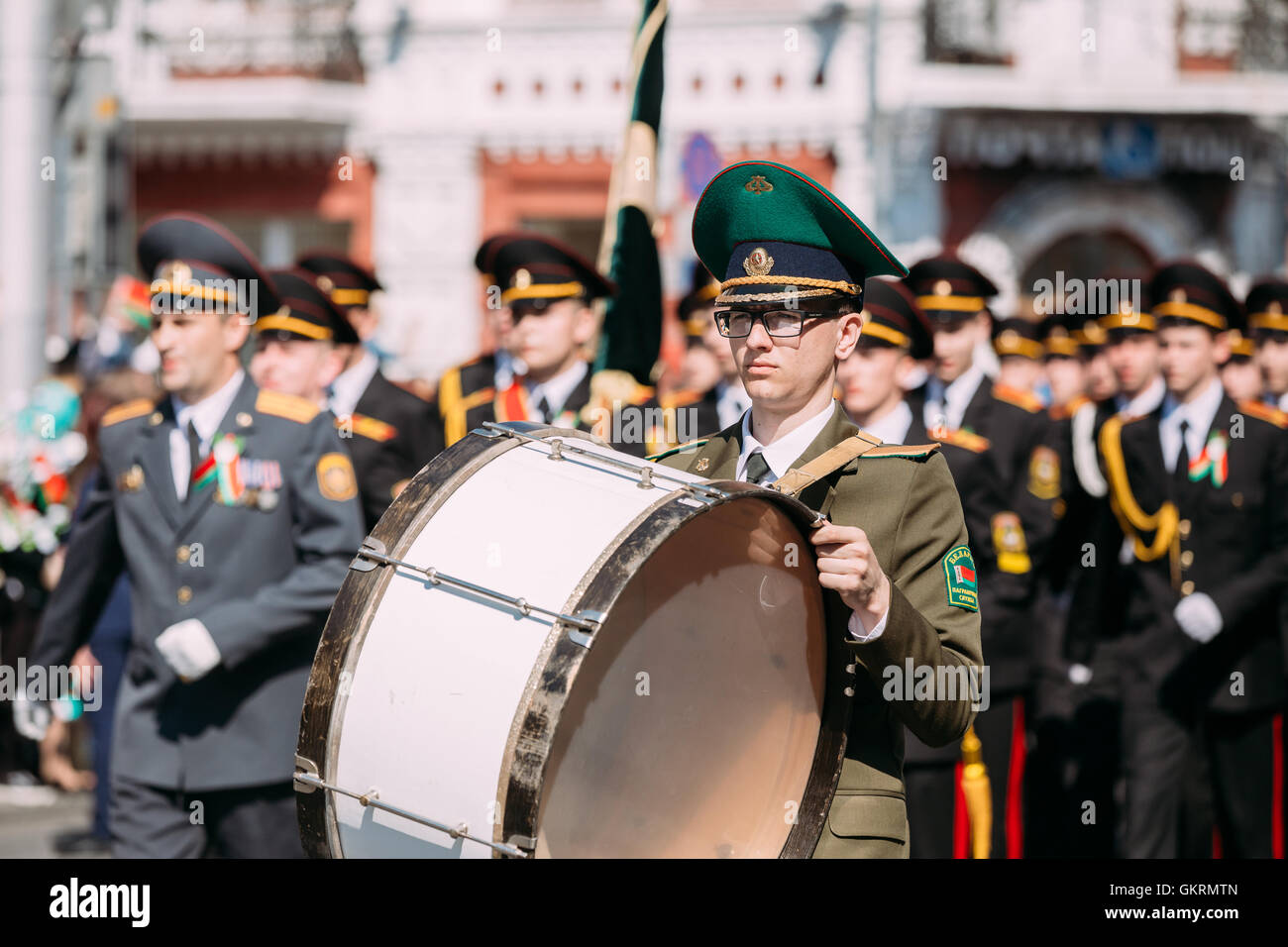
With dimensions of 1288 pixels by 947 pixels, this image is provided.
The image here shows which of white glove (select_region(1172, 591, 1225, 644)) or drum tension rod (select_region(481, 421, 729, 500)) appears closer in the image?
drum tension rod (select_region(481, 421, 729, 500))

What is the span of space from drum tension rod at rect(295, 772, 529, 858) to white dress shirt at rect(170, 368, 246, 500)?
2.12 meters

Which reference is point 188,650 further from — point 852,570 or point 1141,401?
point 1141,401

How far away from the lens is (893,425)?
19.4 ft

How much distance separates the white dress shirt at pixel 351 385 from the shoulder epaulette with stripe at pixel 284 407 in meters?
1.80

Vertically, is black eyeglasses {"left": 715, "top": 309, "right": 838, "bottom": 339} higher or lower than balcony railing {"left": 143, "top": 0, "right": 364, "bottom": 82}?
lower

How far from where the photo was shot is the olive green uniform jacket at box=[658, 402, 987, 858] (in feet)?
10.4

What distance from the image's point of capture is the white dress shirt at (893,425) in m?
5.86

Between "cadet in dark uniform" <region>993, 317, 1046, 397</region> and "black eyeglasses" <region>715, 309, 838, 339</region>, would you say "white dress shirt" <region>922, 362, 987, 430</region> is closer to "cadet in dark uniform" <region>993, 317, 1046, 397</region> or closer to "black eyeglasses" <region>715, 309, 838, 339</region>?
"cadet in dark uniform" <region>993, 317, 1046, 397</region>

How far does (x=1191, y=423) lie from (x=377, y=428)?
3.20 m

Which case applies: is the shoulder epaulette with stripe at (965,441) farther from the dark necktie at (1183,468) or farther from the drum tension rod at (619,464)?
the drum tension rod at (619,464)

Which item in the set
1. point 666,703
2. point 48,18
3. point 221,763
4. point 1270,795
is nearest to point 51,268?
point 48,18

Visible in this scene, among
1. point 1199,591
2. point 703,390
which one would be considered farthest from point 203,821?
point 703,390

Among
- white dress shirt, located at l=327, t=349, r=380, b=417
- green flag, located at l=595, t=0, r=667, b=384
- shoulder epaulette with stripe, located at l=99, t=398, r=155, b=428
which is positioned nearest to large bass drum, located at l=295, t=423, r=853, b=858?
shoulder epaulette with stripe, located at l=99, t=398, r=155, b=428
